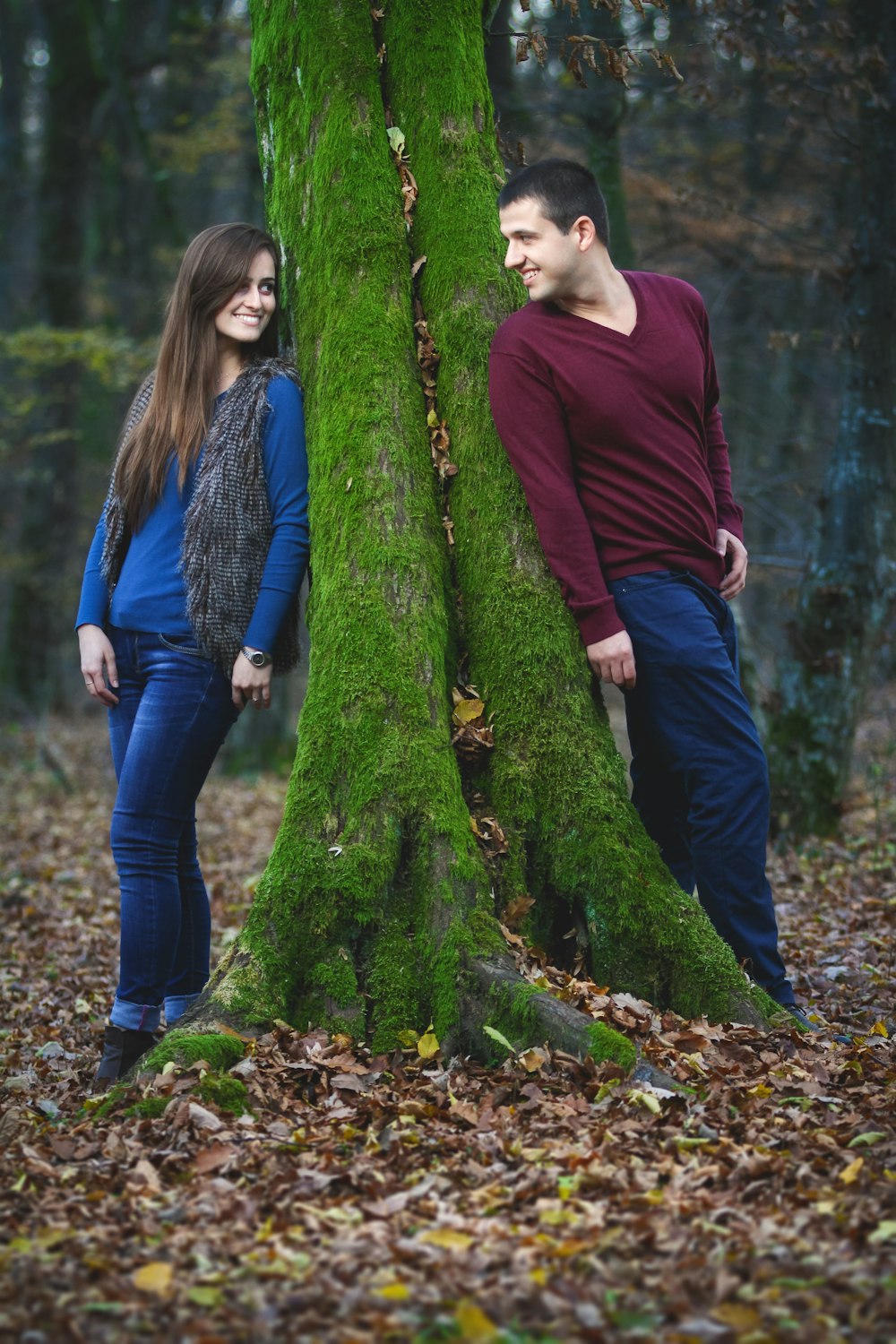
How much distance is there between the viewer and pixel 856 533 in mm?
7750

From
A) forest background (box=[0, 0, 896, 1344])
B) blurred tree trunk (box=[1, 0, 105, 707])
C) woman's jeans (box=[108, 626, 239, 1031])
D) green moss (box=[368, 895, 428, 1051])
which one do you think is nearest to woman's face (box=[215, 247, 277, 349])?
forest background (box=[0, 0, 896, 1344])

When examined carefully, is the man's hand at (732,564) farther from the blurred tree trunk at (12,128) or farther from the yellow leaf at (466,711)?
the blurred tree trunk at (12,128)

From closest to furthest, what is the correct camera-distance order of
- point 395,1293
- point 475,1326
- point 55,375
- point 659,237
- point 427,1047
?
point 475,1326
point 395,1293
point 427,1047
point 659,237
point 55,375

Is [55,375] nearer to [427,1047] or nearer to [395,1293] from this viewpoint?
[427,1047]

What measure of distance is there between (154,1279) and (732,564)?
9.25ft

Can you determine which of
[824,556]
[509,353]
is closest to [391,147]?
[509,353]

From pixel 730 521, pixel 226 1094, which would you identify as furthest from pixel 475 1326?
pixel 730 521

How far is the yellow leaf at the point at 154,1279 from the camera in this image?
7.70 ft

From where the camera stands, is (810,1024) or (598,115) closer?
(810,1024)

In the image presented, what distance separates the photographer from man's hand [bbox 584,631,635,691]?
366 centimetres

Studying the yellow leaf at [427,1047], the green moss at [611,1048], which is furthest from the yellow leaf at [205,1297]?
the green moss at [611,1048]

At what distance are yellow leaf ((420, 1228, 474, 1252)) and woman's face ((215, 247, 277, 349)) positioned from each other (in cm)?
288

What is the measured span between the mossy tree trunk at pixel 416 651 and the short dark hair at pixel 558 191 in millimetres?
277

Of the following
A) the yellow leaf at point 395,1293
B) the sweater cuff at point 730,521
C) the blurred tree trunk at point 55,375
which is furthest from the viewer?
the blurred tree trunk at point 55,375
